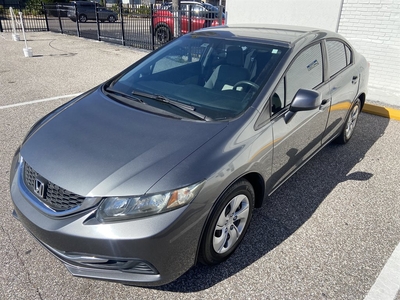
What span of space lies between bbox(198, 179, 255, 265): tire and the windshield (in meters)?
0.58

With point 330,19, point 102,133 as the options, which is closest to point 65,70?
point 330,19

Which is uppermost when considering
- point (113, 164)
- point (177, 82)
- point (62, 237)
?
point (177, 82)

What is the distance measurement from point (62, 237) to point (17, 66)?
345 inches

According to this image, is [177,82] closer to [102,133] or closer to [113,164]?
[102,133]

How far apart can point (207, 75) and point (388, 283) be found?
2.22 metres

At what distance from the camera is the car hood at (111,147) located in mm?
1942

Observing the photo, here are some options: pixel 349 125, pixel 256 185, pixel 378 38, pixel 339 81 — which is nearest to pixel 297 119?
pixel 256 185

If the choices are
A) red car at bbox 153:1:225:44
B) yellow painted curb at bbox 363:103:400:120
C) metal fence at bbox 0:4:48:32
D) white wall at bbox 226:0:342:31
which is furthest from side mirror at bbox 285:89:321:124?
metal fence at bbox 0:4:48:32

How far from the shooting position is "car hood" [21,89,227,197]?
1.94 m

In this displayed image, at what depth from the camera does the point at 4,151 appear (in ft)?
13.2

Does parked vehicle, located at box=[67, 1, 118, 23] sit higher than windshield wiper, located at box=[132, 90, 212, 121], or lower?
lower

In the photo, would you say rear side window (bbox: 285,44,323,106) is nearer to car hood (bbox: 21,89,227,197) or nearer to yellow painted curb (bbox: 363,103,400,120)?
car hood (bbox: 21,89,227,197)

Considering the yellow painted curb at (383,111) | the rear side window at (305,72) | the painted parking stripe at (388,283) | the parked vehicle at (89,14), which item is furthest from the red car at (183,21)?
the painted parking stripe at (388,283)

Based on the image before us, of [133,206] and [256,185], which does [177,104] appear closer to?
[256,185]
